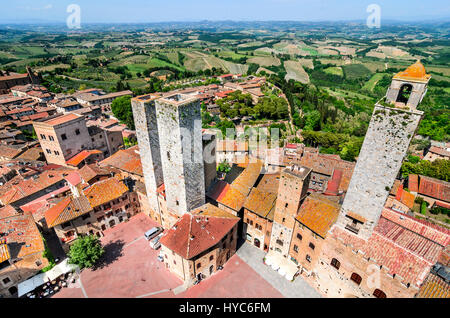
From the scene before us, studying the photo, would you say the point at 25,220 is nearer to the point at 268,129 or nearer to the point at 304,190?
the point at 304,190

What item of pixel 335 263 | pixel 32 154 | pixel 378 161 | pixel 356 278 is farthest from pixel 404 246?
pixel 32 154

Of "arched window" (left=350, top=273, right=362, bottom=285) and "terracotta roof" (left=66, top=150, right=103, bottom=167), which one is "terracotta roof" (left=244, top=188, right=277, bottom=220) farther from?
"terracotta roof" (left=66, top=150, right=103, bottom=167)

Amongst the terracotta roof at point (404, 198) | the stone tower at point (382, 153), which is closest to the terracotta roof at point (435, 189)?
the terracotta roof at point (404, 198)

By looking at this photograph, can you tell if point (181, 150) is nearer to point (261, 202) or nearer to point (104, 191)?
point (261, 202)

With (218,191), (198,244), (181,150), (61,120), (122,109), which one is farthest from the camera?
(122,109)

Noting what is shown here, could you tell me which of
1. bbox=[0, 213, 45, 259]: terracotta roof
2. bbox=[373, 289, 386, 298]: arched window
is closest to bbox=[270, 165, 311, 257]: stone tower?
bbox=[373, 289, 386, 298]: arched window

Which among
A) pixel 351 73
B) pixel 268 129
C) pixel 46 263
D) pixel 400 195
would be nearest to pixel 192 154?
pixel 46 263

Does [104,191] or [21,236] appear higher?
[104,191]
